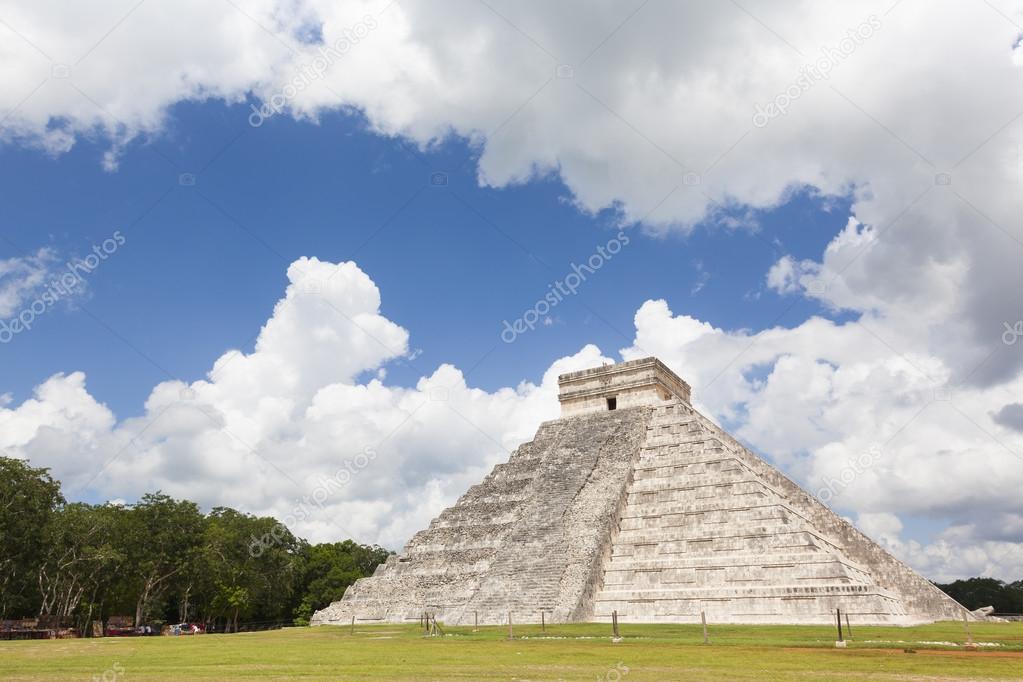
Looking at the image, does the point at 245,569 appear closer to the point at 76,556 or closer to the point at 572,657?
the point at 76,556

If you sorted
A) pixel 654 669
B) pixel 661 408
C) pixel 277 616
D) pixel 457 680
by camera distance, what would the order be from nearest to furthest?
pixel 457 680
pixel 654 669
pixel 661 408
pixel 277 616

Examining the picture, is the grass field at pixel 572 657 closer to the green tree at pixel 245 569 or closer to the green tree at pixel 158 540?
the green tree at pixel 158 540

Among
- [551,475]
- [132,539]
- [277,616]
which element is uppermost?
[551,475]

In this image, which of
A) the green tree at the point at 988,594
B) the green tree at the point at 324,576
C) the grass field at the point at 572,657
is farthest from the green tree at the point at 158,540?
the green tree at the point at 988,594

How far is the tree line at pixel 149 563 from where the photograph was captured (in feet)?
94.0

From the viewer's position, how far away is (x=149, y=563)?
37594 mm

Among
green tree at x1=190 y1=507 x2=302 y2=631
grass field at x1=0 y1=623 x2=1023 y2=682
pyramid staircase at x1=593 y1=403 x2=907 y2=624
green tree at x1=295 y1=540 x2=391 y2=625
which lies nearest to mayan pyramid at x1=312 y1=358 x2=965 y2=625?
pyramid staircase at x1=593 y1=403 x2=907 y2=624

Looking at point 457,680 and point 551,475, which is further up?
point 551,475

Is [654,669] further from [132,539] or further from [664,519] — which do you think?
[132,539]

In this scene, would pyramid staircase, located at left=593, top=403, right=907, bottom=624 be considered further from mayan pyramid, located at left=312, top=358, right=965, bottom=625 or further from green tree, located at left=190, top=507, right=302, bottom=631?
green tree, located at left=190, top=507, right=302, bottom=631

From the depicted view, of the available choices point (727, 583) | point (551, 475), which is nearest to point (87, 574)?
point (551, 475)

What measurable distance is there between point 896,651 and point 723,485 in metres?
11.2

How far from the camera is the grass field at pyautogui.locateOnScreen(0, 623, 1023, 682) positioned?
35.1 feet

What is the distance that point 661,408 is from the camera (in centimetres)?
3259
